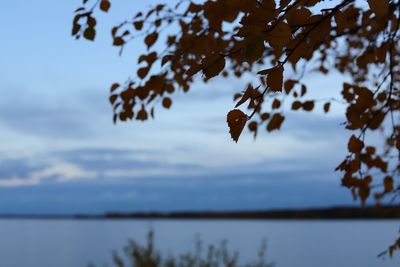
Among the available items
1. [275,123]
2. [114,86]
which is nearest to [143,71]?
[114,86]

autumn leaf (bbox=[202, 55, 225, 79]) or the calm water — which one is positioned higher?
autumn leaf (bbox=[202, 55, 225, 79])

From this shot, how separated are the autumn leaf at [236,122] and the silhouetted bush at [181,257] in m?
9.15

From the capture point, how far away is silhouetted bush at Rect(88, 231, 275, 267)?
1138cm

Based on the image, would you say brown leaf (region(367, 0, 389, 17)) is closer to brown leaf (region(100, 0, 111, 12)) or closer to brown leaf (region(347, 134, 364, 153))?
brown leaf (region(347, 134, 364, 153))

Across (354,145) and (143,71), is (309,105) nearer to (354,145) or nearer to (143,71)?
(143,71)

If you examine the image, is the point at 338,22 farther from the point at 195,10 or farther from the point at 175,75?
the point at 175,75

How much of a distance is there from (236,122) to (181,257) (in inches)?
377

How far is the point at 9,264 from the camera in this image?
5209 centimetres

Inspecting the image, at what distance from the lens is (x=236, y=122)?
234 centimetres

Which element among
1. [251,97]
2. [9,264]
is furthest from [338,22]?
[9,264]

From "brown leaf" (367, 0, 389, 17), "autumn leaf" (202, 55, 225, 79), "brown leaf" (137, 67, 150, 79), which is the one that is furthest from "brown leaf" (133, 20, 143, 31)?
"brown leaf" (367, 0, 389, 17)

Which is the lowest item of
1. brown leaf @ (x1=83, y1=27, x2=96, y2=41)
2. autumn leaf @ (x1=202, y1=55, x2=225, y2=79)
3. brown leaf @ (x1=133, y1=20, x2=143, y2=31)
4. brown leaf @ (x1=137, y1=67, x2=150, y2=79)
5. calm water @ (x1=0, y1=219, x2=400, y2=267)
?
calm water @ (x1=0, y1=219, x2=400, y2=267)

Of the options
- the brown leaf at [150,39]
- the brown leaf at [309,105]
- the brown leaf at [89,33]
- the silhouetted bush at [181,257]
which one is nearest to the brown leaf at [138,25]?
the brown leaf at [150,39]

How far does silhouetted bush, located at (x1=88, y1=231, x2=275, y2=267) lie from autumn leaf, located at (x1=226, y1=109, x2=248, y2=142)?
9.15 m
